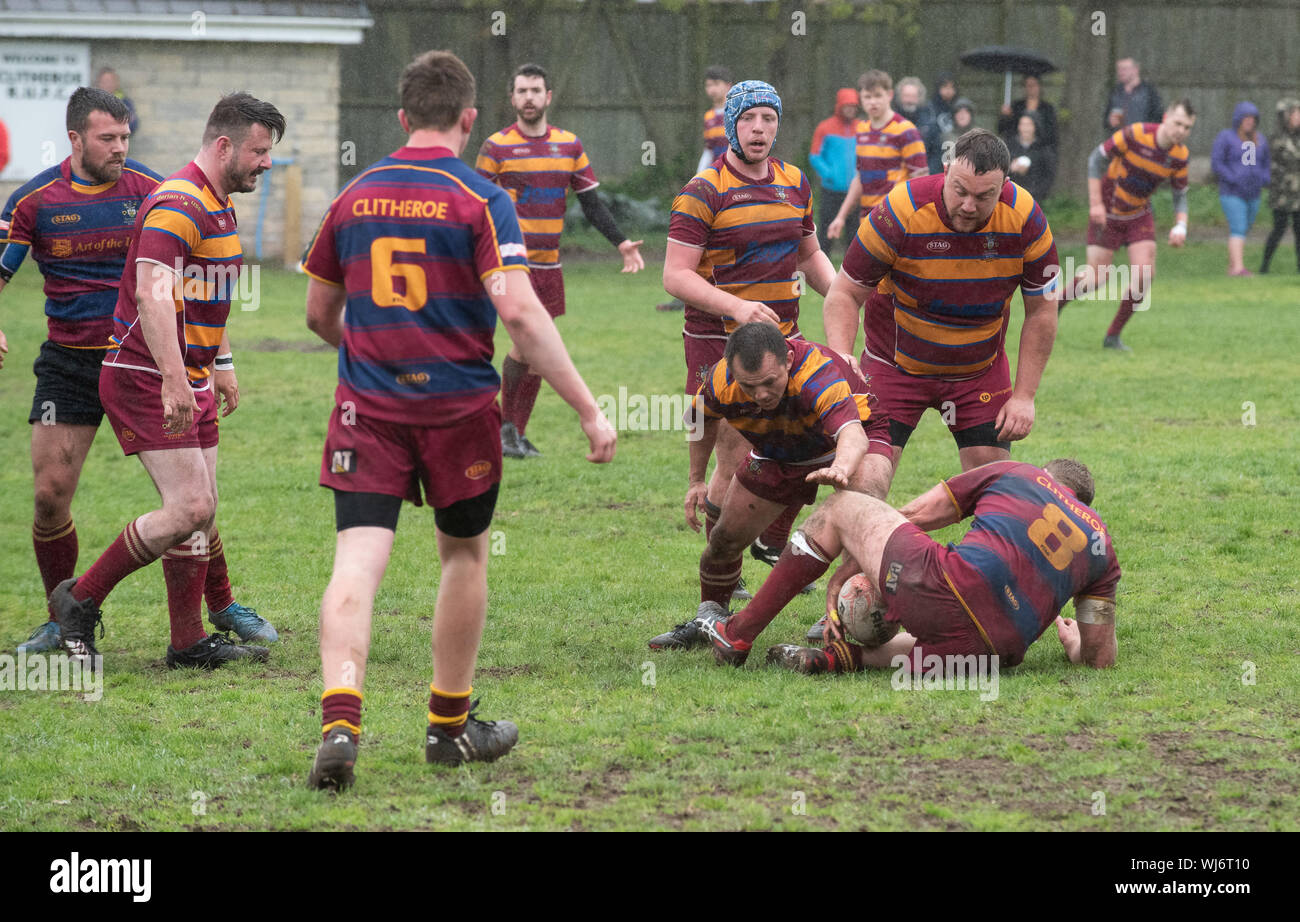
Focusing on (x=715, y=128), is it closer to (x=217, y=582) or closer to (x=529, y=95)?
(x=529, y=95)

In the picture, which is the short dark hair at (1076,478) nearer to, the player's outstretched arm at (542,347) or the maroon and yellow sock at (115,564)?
the player's outstretched arm at (542,347)

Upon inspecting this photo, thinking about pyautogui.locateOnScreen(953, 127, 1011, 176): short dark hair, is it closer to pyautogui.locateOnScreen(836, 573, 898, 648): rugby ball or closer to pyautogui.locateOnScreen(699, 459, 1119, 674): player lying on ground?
pyautogui.locateOnScreen(699, 459, 1119, 674): player lying on ground

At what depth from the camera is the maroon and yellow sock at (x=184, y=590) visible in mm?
6148

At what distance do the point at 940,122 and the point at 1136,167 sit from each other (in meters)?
7.46

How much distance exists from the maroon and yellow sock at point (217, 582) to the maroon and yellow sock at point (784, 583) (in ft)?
7.48

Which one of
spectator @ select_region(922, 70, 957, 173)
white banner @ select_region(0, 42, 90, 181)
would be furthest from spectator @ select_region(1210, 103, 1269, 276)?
white banner @ select_region(0, 42, 90, 181)

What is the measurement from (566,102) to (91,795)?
2288 cm

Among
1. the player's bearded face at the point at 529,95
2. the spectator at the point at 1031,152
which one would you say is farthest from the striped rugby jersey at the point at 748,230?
the spectator at the point at 1031,152

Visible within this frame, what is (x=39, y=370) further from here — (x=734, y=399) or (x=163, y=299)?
(x=734, y=399)

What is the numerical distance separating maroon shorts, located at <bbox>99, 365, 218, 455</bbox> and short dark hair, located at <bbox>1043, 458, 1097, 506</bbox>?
3316 mm

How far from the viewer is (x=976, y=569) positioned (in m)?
5.38

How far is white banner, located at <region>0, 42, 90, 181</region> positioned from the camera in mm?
21141
